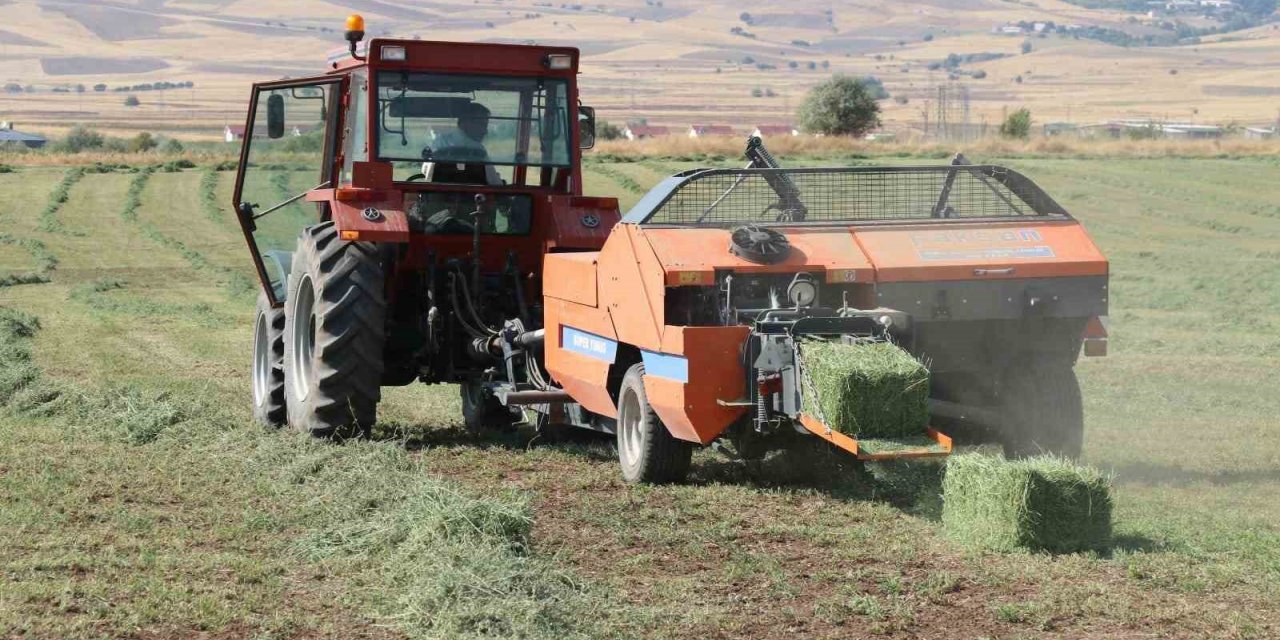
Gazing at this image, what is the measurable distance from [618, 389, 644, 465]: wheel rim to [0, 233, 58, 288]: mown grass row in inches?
648

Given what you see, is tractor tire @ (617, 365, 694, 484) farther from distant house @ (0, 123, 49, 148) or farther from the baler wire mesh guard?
distant house @ (0, 123, 49, 148)

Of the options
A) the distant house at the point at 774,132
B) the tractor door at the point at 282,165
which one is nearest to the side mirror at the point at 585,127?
the tractor door at the point at 282,165

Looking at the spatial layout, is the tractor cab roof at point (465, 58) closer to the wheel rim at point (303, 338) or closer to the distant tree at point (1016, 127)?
the wheel rim at point (303, 338)

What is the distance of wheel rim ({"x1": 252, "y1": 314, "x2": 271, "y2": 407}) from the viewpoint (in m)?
12.0

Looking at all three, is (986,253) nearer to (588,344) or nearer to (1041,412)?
(1041,412)

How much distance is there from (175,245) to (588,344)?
2278 cm

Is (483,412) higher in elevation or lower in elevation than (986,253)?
lower

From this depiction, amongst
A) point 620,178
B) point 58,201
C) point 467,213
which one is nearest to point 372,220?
point 467,213

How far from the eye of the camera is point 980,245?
883 cm

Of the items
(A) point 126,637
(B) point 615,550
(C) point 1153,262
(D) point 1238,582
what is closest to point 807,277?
(B) point 615,550

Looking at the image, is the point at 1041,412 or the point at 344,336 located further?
the point at 344,336

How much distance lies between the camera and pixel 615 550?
7270 millimetres

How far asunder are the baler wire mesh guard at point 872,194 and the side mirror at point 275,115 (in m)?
3.80

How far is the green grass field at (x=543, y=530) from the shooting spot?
237 inches
